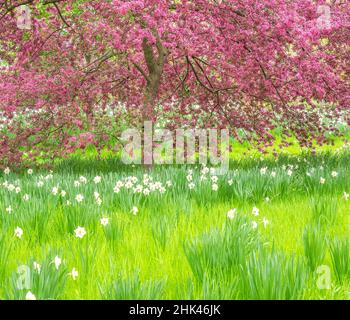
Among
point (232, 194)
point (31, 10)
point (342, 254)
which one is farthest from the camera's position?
point (31, 10)

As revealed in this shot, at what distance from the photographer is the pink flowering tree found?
685cm

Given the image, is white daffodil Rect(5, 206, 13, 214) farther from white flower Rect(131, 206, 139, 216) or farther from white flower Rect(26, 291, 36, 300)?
white flower Rect(26, 291, 36, 300)

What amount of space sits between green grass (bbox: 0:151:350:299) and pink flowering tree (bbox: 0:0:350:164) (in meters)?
1.88

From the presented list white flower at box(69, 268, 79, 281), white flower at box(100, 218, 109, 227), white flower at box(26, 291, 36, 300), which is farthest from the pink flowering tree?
white flower at box(26, 291, 36, 300)

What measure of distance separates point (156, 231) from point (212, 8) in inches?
171

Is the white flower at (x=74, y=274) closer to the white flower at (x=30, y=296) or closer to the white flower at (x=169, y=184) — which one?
the white flower at (x=30, y=296)

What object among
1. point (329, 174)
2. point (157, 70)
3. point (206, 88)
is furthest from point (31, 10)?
point (329, 174)

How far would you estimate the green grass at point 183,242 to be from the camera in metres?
2.71

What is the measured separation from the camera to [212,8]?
714 cm

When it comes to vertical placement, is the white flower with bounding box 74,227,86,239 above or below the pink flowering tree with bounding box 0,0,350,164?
below

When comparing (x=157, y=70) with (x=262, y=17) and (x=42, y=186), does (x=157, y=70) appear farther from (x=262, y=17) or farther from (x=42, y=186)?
(x=42, y=186)

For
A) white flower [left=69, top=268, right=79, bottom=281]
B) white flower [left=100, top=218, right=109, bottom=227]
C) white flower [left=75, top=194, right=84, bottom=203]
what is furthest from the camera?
white flower [left=75, top=194, right=84, bottom=203]

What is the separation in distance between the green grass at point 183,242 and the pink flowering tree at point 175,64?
1.88m

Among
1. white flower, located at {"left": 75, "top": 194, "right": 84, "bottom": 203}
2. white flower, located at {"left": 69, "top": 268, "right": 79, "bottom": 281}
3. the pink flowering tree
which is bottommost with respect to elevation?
white flower, located at {"left": 69, "top": 268, "right": 79, "bottom": 281}
